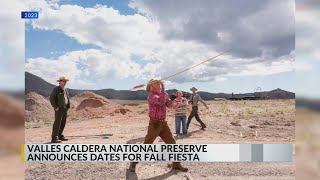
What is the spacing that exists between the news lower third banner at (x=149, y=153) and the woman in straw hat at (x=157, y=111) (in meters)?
0.23

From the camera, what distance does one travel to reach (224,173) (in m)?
7.70

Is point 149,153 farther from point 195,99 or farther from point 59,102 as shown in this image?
point 195,99

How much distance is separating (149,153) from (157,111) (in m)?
0.85

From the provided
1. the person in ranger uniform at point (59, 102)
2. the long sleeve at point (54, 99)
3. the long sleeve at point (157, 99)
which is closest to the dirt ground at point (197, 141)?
the person in ranger uniform at point (59, 102)

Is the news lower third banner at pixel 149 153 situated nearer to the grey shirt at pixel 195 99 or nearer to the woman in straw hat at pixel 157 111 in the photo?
the woman in straw hat at pixel 157 111

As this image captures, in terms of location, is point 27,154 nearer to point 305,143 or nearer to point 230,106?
point 305,143

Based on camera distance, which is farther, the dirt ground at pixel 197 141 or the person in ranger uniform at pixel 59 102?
the person in ranger uniform at pixel 59 102

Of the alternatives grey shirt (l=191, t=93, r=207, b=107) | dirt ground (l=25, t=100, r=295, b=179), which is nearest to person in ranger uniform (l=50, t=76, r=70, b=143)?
dirt ground (l=25, t=100, r=295, b=179)

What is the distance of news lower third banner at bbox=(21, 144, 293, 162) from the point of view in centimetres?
679

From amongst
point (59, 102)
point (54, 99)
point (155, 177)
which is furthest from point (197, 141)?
point (54, 99)

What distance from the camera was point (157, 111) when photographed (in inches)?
278

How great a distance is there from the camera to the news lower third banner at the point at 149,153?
267 inches

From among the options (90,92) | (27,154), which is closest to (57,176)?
(27,154)

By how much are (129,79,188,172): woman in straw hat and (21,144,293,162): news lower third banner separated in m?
0.23
